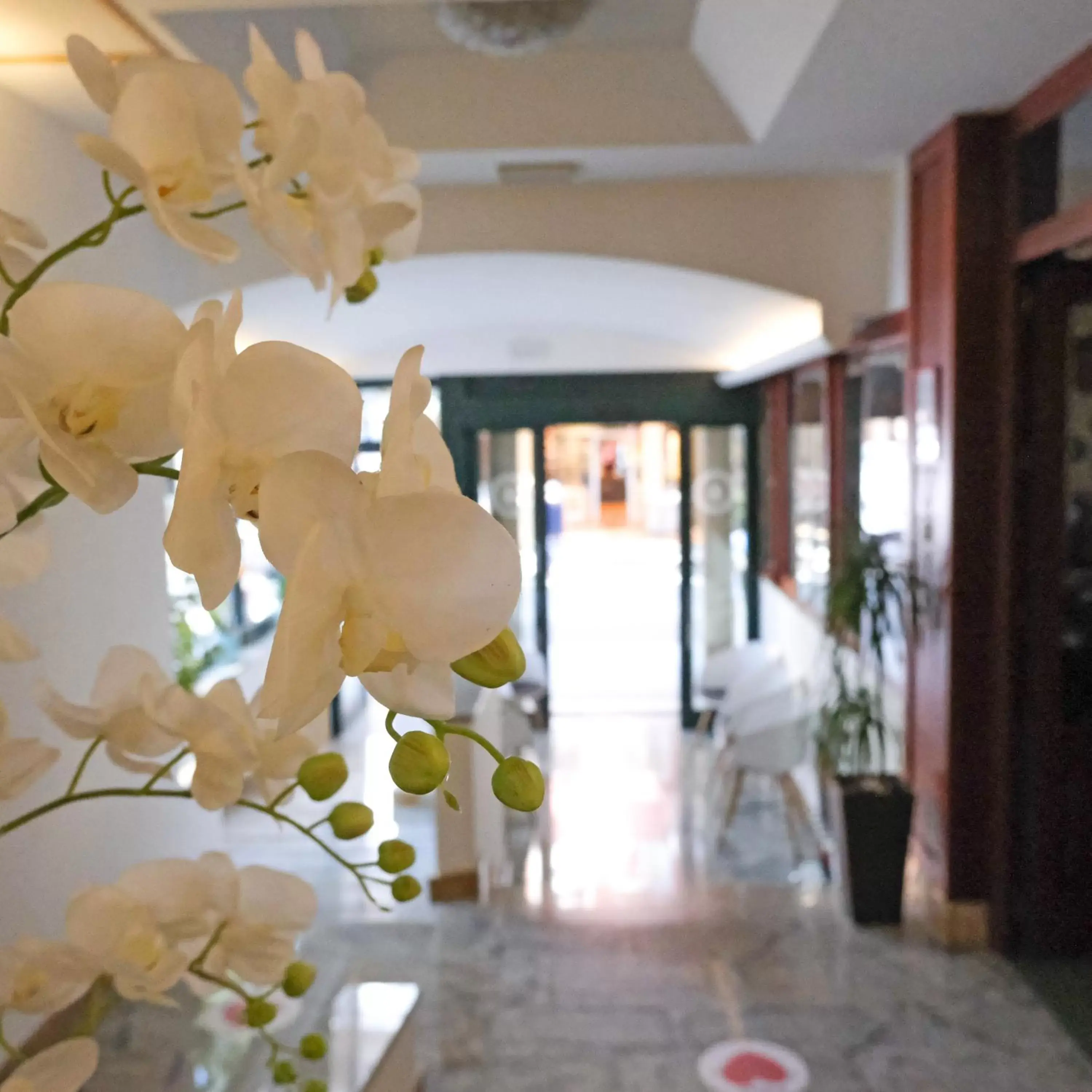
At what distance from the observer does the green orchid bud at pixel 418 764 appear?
463 millimetres

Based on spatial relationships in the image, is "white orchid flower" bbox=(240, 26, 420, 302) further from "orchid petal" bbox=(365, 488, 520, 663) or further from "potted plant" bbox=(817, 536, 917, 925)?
"potted plant" bbox=(817, 536, 917, 925)

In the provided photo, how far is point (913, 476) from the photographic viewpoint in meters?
3.88

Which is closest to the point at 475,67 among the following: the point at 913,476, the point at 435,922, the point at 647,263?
the point at 647,263

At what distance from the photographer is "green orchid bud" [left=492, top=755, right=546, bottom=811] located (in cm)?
48

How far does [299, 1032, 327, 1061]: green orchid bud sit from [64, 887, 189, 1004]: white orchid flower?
0.22 m

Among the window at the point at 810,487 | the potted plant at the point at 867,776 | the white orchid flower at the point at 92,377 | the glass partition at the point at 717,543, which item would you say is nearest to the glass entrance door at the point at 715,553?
the glass partition at the point at 717,543

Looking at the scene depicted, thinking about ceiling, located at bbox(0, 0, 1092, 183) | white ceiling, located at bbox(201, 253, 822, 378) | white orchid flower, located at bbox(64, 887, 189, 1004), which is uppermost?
ceiling, located at bbox(0, 0, 1092, 183)

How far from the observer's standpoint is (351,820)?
65cm

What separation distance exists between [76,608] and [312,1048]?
2.55 metres

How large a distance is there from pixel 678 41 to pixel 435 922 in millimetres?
3350

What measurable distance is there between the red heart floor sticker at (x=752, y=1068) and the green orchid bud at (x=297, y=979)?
263 centimetres

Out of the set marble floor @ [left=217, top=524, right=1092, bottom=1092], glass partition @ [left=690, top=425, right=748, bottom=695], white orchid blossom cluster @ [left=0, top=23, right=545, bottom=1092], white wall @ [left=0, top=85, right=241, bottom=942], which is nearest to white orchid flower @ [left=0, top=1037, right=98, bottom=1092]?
white orchid blossom cluster @ [left=0, top=23, right=545, bottom=1092]

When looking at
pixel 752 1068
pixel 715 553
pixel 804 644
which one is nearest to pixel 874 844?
pixel 752 1068

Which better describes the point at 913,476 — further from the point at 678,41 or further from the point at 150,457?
the point at 150,457
